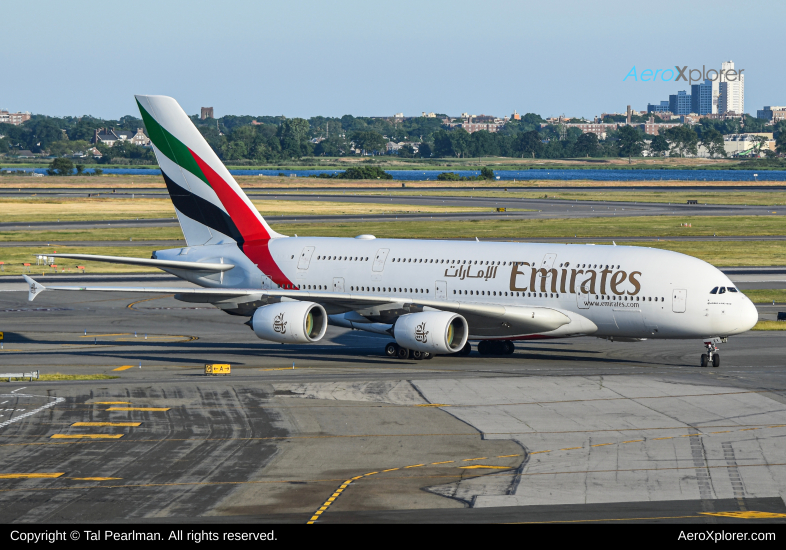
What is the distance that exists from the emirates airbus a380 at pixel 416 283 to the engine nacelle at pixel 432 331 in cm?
5

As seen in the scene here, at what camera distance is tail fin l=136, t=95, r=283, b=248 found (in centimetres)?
5069

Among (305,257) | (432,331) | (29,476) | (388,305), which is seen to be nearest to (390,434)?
(29,476)

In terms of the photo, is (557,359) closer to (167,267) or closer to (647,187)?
(167,267)

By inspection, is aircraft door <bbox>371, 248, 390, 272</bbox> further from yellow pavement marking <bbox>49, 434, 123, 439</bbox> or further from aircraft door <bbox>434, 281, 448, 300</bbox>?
yellow pavement marking <bbox>49, 434, 123, 439</bbox>

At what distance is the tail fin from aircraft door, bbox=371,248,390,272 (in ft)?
20.8

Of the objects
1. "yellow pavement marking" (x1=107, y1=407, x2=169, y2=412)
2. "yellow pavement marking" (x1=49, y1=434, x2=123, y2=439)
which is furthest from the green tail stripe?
Result: "yellow pavement marking" (x1=49, y1=434, x2=123, y2=439)

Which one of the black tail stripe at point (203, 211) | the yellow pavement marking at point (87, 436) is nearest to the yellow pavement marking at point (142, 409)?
the yellow pavement marking at point (87, 436)

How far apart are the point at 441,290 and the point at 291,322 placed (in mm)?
7297

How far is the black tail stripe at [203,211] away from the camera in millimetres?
51062

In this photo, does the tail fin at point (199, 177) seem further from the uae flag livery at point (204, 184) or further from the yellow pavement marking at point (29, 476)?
the yellow pavement marking at point (29, 476)

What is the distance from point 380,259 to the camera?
159 ft

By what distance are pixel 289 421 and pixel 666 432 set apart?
1234 cm

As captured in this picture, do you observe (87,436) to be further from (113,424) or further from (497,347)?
(497,347)
